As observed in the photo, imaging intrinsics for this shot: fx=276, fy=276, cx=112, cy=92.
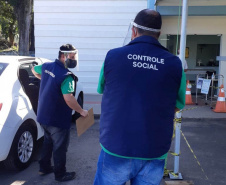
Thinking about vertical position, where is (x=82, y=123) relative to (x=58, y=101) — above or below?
below

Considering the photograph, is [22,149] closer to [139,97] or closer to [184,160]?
[184,160]

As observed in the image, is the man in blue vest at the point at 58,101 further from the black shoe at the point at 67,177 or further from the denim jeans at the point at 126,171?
the denim jeans at the point at 126,171

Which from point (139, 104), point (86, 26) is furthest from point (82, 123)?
point (86, 26)

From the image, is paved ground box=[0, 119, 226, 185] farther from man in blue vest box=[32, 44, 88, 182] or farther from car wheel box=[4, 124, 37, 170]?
man in blue vest box=[32, 44, 88, 182]

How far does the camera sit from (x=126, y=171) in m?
1.96

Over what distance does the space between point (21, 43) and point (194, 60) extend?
9.07 meters

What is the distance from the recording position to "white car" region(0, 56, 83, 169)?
3764mm

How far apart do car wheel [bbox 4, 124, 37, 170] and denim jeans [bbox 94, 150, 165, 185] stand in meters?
2.31

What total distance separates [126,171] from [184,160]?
10.4 feet

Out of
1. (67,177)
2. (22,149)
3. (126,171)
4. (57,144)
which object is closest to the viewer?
(126,171)

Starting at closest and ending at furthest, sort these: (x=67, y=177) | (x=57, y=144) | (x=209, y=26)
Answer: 1. (x=57, y=144)
2. (x=67, y=177)
3. (x=209, y=26)

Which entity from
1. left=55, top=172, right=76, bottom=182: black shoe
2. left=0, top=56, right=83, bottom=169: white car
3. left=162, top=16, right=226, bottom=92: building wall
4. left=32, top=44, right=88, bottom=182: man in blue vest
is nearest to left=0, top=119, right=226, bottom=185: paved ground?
left=55, top=172, right=76, bottom=182: black shoe

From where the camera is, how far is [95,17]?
1080 cm

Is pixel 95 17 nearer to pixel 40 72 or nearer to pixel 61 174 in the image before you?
pixel 40 72
